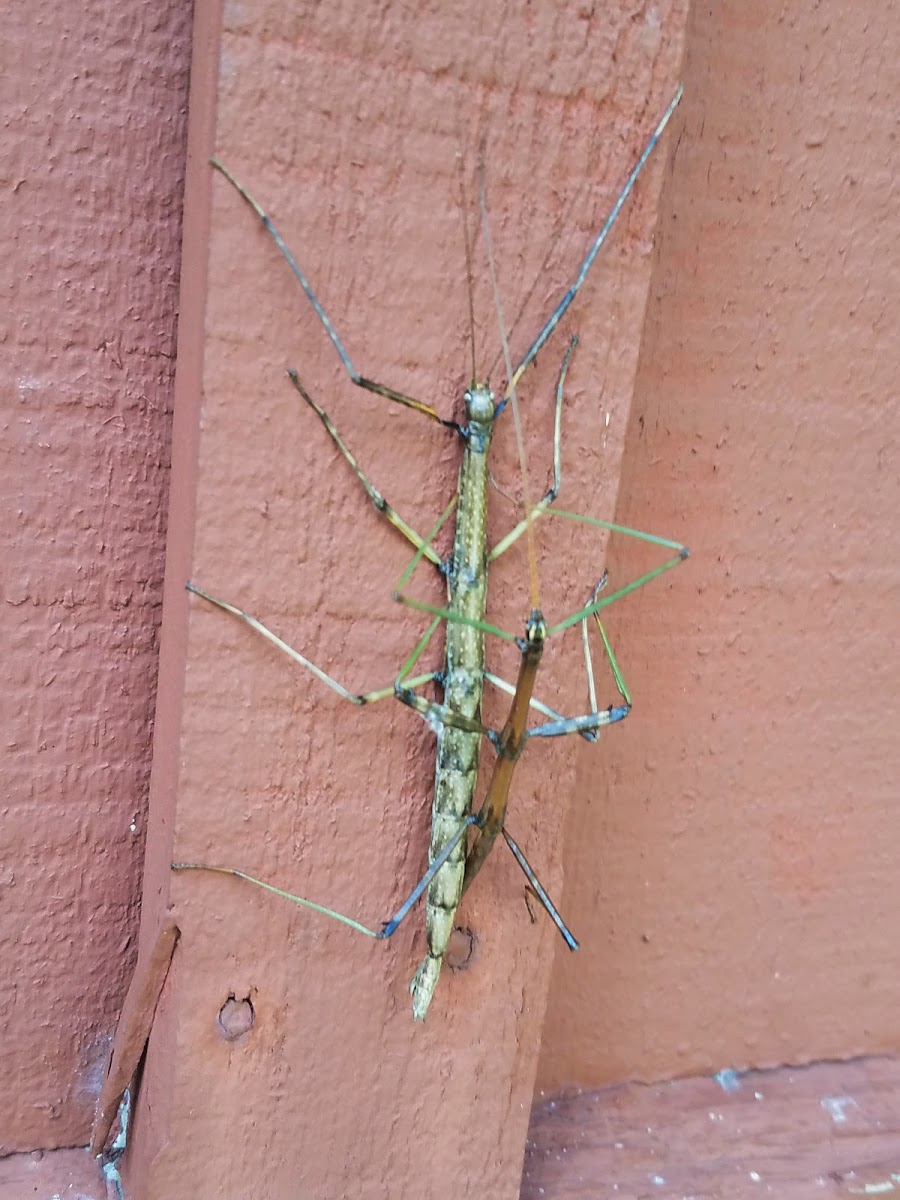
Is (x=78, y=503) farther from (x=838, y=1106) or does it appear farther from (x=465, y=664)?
(x=838, y=1106)

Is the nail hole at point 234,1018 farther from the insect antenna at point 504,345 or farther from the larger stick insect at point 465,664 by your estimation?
the insect antenna at point 504,345

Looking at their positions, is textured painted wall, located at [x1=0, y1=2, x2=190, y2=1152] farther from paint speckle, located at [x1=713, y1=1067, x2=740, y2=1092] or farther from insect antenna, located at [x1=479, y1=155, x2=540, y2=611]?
paint speckle, located at [x1=713, y1=1067, x2=740, y2=1092]

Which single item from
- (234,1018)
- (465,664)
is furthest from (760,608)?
(234,1018)

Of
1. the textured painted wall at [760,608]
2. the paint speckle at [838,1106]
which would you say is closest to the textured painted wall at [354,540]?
the textured painted wall at [760,608]

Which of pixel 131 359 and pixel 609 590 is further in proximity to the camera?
pixel 609 590

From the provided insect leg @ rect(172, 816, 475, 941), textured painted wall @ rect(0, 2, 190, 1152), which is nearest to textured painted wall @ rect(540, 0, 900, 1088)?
insect leg @ rect(172, 816, 475, 941)

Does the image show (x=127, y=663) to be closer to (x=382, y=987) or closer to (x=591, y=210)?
(x=382, y=987)

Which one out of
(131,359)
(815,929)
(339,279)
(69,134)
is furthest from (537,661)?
(815,929)
